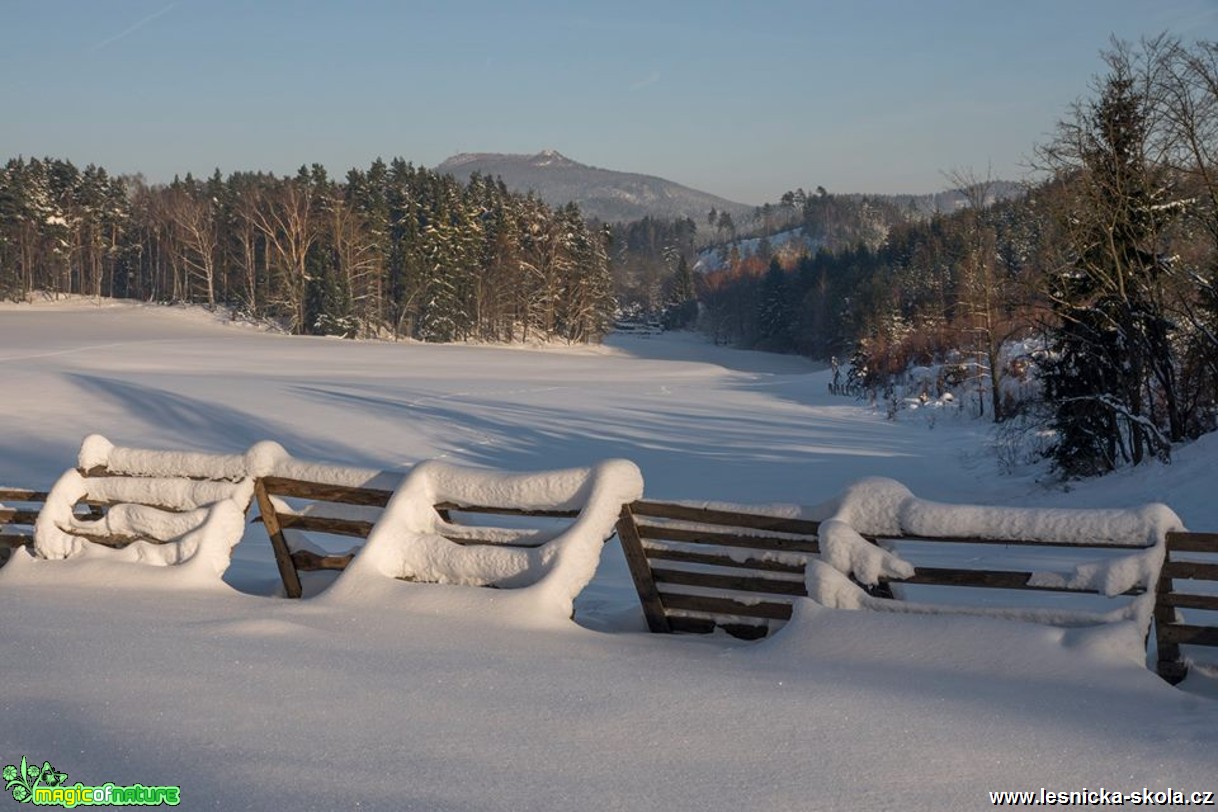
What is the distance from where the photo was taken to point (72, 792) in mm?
3975

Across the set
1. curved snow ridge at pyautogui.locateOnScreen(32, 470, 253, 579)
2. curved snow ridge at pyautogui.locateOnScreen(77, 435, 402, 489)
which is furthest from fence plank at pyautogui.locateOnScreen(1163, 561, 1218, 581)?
Answer: curved snow ridge at pyautogui.locateOnScreen(32, 470, 253, 579)

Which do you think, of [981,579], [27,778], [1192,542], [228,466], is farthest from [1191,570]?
[228,466]

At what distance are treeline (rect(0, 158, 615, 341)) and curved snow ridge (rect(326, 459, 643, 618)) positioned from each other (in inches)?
2884

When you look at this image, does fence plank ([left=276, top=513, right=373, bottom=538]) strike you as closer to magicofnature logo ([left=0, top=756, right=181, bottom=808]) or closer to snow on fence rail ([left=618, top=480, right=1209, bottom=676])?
snow on fence rail ([left=618, top=480, right=1209, bottom=676])

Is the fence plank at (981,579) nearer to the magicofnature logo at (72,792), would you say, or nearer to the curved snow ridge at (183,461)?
the magicofnature logo at (72,792)

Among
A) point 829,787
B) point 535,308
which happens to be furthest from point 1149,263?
point 535,308

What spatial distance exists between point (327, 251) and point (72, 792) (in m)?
81.1

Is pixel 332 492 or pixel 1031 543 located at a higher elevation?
pixel 1031 543

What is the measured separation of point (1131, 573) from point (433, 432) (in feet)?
75.9

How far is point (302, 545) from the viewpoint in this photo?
7.63 metres

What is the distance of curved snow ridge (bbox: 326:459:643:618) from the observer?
661 centimetres

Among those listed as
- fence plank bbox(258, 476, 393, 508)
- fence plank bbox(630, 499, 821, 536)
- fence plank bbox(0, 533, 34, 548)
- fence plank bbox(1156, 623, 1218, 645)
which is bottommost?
fence plank bbox(0, 533, 34, 548)

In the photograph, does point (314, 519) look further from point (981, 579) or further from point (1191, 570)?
point (1191, 570)

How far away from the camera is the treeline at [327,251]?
8106 centimetres
